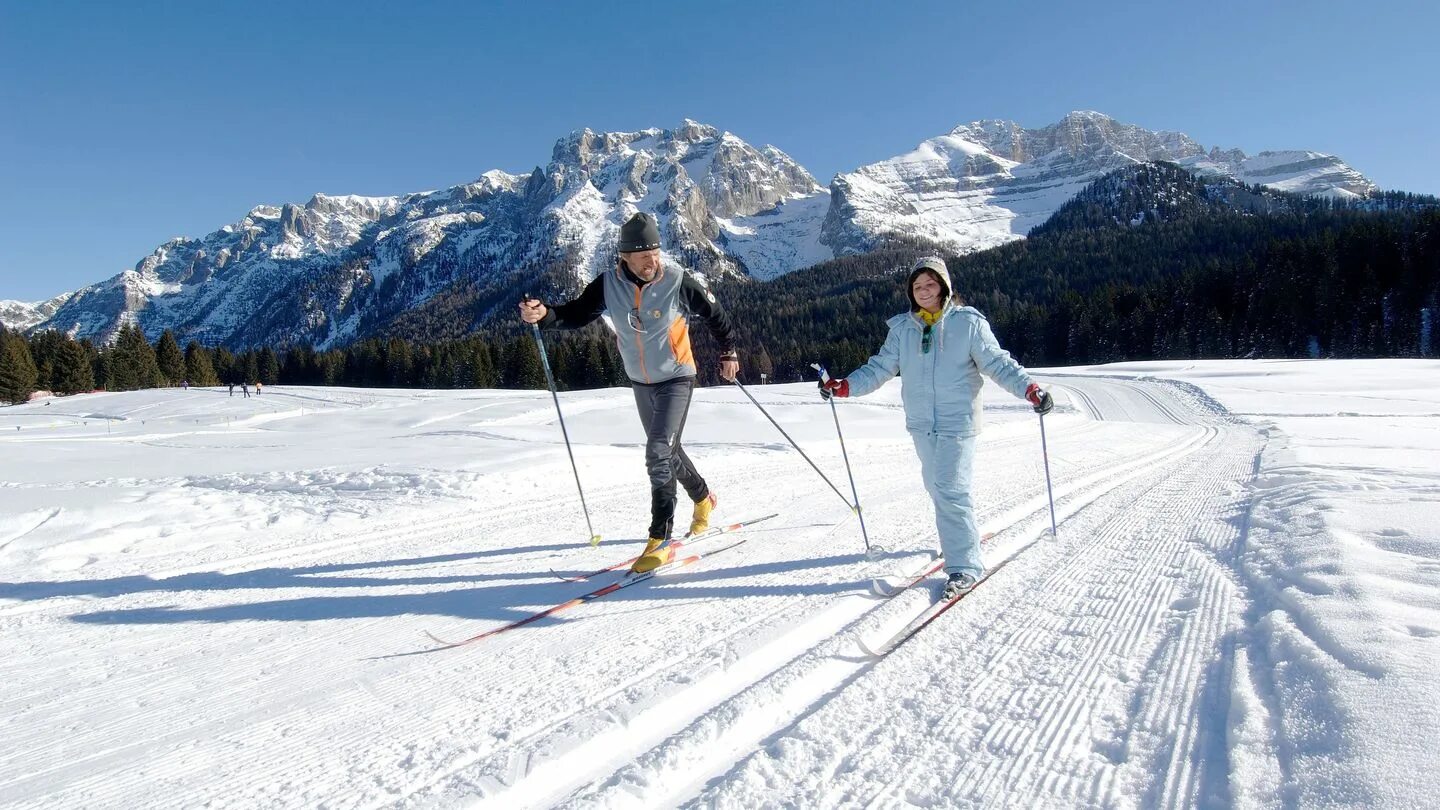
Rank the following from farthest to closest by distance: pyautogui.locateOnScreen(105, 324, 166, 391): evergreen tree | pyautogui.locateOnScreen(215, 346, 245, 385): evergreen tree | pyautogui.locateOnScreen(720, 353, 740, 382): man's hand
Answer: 1. pyautogui.locateOnScreen(215, 346, 245, 385): evergreen tree
2. pyautogui.locateOnScreen(105, 324, 166, 391): evergreen tree
3. pyautogui.locateOnScreen(720, 353, 740, 382): man's hand

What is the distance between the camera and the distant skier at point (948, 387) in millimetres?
4105

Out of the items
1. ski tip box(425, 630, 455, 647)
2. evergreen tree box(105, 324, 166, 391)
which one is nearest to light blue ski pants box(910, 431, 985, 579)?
ski tip box(425, 630, 455, 647)

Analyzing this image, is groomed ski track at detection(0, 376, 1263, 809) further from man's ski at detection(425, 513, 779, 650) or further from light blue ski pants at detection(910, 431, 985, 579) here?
light blue ski pants at detection(910, 431, 985, 579)

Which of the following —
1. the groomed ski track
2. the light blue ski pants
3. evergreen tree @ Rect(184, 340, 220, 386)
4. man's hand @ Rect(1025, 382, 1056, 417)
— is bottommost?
the groomed ski track

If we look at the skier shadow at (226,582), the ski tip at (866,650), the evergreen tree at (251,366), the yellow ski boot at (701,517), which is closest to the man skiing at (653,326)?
the yellow ski boot at (701,517)

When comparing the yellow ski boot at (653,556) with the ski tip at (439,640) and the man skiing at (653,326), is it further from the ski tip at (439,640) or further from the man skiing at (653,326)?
the ski tip at (439,640)

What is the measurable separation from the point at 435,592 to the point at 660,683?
218 centimetres

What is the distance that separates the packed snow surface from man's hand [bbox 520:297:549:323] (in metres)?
1.80

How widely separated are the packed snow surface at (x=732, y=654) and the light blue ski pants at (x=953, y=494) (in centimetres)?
20

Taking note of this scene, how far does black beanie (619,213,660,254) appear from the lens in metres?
4.73

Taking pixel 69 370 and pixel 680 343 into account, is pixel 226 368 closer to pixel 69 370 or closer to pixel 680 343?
pixel 69 370

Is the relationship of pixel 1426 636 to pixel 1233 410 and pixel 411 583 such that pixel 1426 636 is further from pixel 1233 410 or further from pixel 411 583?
pixel 1233 410

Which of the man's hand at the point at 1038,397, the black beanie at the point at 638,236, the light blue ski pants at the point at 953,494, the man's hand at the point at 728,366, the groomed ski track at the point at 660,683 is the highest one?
the black beanie at the point at 638,236

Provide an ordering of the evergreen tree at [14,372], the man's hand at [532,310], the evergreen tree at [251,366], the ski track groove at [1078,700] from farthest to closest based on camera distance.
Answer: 1. the evergreen tree at [251,366]
2. the evergreen tree at [14,372]
3. the man's hand at [532,310]
4. the ski track groove at [1078,700]
